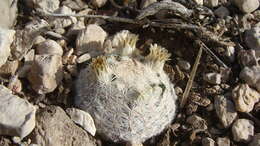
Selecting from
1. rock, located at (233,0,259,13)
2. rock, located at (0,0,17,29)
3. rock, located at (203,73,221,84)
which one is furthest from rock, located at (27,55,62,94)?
rock, located at (233,0,259,13)

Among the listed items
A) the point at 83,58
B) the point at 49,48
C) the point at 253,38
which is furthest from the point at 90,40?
the point at 253,38

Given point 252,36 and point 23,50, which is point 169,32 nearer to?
point 252,36

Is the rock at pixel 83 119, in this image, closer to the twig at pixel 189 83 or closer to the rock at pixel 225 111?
the twig at pixel 189 83

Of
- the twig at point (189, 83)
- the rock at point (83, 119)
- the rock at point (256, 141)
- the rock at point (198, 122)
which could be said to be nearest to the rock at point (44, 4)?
the rock at point (83, 119)

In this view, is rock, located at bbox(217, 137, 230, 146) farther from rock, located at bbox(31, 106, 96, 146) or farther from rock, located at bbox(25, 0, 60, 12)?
rock, located at bbox(25, 0, 60, 12)

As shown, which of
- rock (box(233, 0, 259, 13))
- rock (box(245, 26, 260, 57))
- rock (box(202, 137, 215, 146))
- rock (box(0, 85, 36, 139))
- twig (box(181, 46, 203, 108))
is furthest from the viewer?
rock (box(233, 0, 259, 13))

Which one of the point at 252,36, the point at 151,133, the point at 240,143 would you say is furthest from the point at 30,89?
the point at 252,36

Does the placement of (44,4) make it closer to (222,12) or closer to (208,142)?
(222,12)
